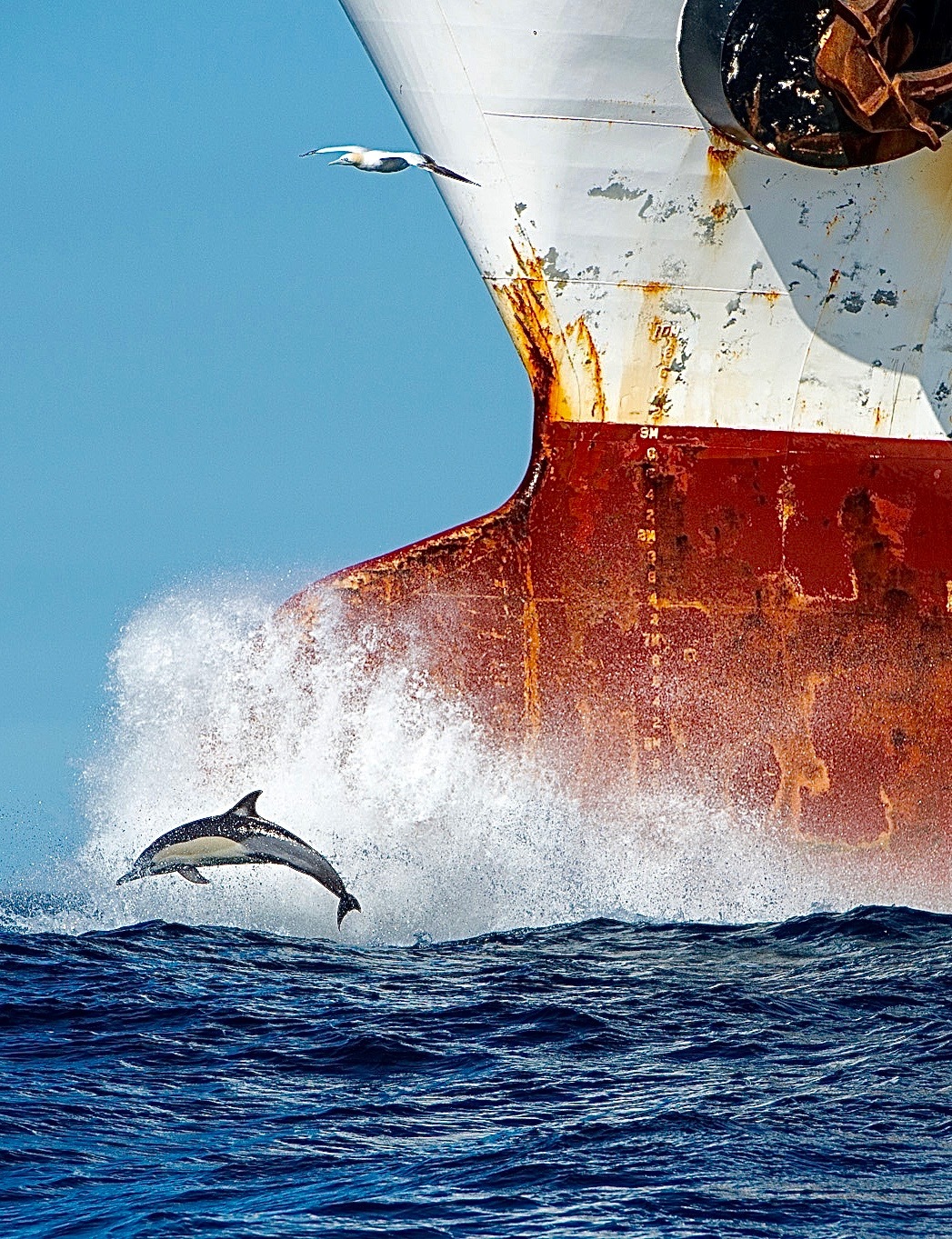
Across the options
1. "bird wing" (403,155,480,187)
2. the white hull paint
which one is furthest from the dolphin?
"bird wing" (403,155,480,187)

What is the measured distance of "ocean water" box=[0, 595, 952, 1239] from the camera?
5203 millimetres

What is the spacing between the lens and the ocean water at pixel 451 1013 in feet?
17.1

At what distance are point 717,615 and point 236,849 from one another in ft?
13.2

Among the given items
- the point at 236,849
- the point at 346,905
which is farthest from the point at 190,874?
the point at 346,905

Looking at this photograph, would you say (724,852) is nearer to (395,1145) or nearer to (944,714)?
(944,714)

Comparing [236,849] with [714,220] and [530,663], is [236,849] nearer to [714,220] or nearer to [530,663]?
[530,663]

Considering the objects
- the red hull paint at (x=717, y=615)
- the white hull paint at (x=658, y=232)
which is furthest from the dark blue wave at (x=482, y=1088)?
the white hull paint at (x=658, y=232)

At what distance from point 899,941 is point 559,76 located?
654cm

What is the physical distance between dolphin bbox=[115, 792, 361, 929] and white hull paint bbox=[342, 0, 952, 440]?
4108 millimetres

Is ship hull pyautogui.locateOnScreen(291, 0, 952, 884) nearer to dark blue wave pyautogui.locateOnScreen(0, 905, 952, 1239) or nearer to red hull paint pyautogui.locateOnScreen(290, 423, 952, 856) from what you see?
red hull paint pyautogui.locateOnScreen(290, 423, 952, 856)

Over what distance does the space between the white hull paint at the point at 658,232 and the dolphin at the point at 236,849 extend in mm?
4108

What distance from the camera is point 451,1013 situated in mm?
7777

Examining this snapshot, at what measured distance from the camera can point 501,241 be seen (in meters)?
11.3

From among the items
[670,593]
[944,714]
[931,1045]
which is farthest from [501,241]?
[931,1045]
